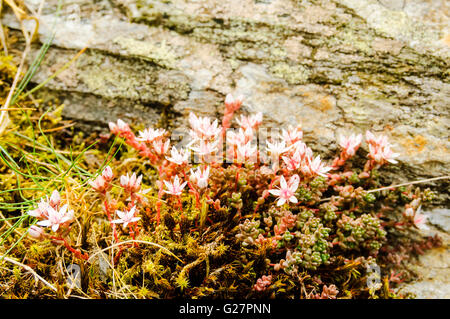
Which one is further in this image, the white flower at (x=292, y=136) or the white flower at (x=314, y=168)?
the white flower at (x=292, y=136)

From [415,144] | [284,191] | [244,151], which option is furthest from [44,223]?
[415,144]

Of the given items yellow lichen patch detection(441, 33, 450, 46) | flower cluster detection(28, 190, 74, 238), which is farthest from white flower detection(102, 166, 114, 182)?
yellow lichen patch detection(441, 33, 450, 46)

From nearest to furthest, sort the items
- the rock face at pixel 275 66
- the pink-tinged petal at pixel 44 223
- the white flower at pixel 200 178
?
the pink-tinged petal at pixel 44 223
the white flower at pixel 200 178
the rock face at pixel 275 66

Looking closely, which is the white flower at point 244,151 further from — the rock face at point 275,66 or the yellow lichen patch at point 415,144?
the yellow lichen patch at point 415,144

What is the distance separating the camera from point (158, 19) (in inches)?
125

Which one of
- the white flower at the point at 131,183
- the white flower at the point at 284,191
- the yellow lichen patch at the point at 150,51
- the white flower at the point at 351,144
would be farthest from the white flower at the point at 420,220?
the yellow lichen patch at the point at 150,51

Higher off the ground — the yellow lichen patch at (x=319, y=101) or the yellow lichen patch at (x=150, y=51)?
the yellow lichen patch at (x=150, y=51)

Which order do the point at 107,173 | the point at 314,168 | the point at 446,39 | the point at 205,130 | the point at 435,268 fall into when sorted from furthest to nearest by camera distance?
the point at 446,39 < the point at 435,268 < the point at 205,130 < the point at 314,168 < the point at 107,173

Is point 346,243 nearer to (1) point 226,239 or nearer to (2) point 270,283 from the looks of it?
(2) point 270,283

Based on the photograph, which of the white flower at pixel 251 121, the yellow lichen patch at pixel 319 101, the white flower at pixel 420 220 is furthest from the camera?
the yellow lichen patch at pixel 319 101

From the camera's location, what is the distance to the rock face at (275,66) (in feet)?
9.05

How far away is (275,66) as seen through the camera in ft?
9.82

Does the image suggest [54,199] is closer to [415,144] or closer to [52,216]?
[52,216]
